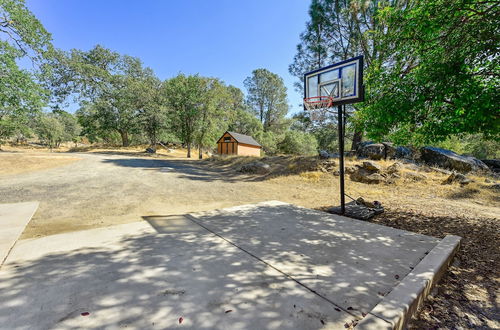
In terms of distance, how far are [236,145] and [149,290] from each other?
2529 centimetres

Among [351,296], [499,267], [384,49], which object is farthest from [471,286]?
[384,49]

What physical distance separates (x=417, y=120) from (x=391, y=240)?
10.6 feet

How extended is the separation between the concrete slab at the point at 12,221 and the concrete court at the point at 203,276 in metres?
0.13

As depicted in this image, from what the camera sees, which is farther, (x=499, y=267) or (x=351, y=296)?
(x=499, y=267)

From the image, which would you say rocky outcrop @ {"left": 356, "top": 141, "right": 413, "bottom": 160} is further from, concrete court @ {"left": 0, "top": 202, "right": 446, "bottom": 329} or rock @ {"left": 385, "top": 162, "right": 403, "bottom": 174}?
concrete court @ {"left": 0, "top": 202, "right": 446, "bottom": 329}

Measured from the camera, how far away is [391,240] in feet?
11.2

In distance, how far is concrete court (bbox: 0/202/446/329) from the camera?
66.2 inches

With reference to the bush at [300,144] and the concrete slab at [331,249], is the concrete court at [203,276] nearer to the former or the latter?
the concrete slab at [331,249]

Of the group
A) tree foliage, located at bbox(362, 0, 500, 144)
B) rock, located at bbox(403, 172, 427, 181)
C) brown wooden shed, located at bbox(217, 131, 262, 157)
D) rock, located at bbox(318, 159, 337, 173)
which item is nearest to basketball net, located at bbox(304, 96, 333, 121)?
tree foliage, located at bbox(362, 0, 500, 144)

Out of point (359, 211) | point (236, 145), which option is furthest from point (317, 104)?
point (236, 145)

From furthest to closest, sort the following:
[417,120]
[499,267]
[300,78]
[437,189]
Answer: [300,78]
[437,189]
[417,120]
[499,267]

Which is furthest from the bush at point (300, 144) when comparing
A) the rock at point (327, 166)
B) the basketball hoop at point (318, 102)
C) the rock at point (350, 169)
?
the basketball hoop at point (318, 102)

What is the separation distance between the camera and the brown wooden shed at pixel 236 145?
27031 millimetres

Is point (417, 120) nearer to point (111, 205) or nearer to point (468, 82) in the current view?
point (468, 82)
